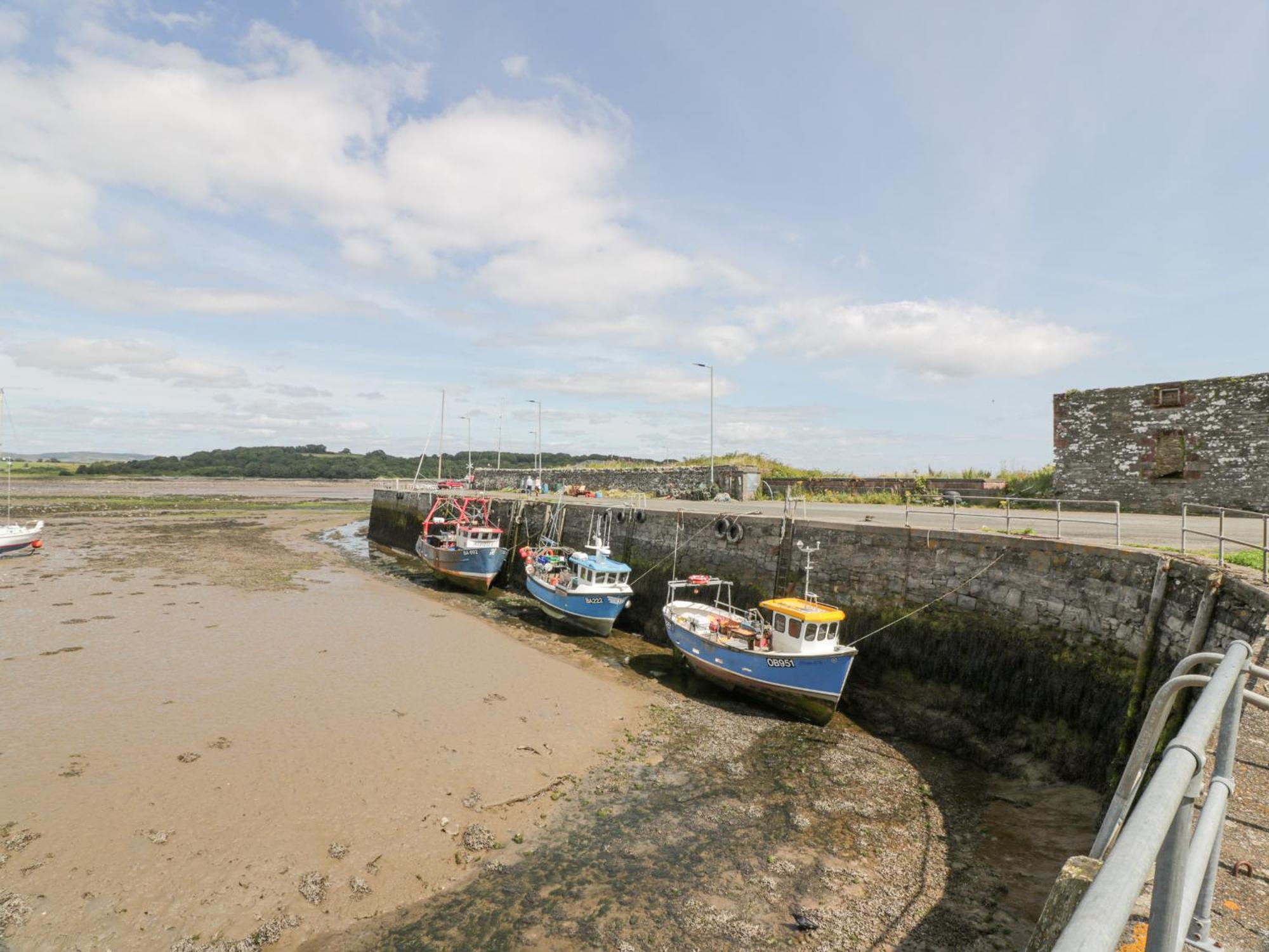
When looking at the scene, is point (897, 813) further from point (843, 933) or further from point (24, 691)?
point (24, 691)

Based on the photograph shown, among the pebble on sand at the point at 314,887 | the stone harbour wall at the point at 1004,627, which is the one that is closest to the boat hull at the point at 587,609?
the stone harbour wall at the point at 1004,627

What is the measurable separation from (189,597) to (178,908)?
18056 millimetres

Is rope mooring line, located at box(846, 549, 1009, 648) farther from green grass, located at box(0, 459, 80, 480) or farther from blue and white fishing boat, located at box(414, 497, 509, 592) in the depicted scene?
green grass, located at box(0, 459, 80, 480)

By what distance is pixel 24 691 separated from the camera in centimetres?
1327

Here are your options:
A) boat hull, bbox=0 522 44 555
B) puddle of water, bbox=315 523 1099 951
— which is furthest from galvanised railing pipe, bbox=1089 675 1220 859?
boat hull, bbox=0 522 44 555

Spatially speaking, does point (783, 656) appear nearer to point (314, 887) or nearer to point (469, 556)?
point (314, 887)

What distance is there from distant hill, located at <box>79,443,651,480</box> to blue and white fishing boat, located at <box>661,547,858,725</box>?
12164cm

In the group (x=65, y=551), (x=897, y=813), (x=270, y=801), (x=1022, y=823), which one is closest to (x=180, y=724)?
(x=270, y=801)

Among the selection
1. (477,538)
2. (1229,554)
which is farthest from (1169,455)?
(477,538)

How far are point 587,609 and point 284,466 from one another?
165m

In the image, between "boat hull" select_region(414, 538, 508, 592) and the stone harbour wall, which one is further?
"boat hull" select_region(414, 538, 508, 592)

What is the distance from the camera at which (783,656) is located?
13.4 m

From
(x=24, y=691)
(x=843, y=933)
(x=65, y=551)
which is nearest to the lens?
(x=843, y=933)

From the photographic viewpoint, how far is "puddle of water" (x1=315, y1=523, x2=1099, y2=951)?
7.34 metres
